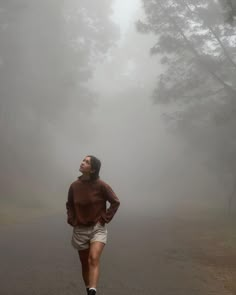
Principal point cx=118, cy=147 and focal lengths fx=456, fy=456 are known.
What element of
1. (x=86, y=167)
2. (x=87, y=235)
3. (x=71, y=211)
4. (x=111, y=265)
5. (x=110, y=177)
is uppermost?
(x=110, y=177)

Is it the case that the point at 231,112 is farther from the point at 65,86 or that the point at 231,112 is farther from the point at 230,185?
the point at 65,86

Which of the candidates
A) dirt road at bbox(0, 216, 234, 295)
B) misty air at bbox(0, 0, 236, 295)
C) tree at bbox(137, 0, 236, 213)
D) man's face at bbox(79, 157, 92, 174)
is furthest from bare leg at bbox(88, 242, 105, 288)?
tree at bbox(137, 0, 236, 213)

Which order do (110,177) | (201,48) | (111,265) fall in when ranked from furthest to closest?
(110,177) < (201,48) < (111,265)

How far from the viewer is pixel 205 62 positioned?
18500 millimetres

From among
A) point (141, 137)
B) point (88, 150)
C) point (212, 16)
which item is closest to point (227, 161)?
point (212, 16)

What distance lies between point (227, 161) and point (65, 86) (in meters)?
13.6

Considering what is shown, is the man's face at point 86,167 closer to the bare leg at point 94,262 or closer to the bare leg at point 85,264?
the bare leg at point 94,262

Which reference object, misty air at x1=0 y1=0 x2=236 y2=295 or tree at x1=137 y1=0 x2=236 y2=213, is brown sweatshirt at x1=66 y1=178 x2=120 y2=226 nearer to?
misty air at x1=0 y1=0 x2=236 y2=295

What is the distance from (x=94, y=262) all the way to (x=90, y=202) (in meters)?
0.72

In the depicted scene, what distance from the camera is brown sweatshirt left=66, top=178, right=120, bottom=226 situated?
5660 millimetres

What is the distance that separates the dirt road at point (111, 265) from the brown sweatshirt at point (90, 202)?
6.36ft

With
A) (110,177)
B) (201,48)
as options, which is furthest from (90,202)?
(110,177)

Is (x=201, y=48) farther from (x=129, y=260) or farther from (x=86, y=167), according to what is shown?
(x=86, y=167)

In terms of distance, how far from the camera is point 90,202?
565cm
